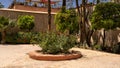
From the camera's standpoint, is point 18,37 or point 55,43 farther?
point 18,37

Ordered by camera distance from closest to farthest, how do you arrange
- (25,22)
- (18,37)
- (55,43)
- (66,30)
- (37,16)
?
1. (55,43)
2. (66,30)
3. (18,37)
4. (25,22)
5. (37,16)

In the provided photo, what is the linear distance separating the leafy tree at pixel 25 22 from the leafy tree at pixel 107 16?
6698 millimetres

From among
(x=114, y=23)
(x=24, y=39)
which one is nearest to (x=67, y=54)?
(x=114, y=23)

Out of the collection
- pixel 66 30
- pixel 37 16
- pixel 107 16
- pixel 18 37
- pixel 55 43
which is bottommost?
pixel 18 37

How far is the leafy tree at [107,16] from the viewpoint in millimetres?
15891

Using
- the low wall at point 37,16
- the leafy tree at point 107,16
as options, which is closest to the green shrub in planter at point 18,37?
the low wall at point 37,16

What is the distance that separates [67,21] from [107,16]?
12.9 ft

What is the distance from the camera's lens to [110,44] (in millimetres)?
18328

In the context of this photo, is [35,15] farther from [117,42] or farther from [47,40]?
[47,40]

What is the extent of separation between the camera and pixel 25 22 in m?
21.2

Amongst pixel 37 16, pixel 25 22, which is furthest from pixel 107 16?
pixel 37 16

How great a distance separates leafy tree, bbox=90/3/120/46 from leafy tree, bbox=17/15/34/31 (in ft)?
22.0

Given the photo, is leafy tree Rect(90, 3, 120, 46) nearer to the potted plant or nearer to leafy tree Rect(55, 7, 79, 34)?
leafy tree Rect(55, 7, 79, 34)

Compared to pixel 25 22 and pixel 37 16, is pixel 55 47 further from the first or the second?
pixel 37 16
